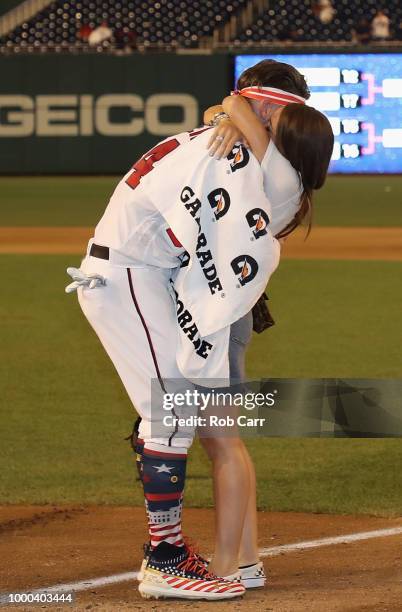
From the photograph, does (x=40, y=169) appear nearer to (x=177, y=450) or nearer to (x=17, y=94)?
(x=17, y=94)

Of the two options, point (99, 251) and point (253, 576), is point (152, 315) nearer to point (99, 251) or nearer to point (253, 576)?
point (99, 251)

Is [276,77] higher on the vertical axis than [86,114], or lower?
higher

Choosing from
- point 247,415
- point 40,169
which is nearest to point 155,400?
point 247,415

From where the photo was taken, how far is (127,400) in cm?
852

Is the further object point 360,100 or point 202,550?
point 360,100

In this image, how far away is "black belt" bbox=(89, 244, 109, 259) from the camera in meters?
4.33

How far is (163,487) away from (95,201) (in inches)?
775

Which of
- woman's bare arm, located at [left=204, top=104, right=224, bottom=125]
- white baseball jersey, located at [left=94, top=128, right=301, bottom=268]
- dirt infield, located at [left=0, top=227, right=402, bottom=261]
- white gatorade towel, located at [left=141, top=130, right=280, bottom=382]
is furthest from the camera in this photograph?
dirt infield, located at [left=0, top=227, right=402, bottom=261]

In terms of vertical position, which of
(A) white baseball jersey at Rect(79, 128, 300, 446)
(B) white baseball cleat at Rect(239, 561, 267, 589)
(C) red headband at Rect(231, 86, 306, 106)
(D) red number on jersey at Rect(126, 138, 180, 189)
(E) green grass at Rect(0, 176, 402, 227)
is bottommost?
(E) green grass at Rect(0, 176, 402, 227)

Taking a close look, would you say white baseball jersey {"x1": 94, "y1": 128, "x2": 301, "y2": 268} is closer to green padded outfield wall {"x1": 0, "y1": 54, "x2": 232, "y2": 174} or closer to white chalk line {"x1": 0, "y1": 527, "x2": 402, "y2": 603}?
white chalk line {"x1": 0, "y1": 527, "x2": 402, "y2": 603}

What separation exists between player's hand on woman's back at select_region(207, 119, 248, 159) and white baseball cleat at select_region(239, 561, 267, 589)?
147cm

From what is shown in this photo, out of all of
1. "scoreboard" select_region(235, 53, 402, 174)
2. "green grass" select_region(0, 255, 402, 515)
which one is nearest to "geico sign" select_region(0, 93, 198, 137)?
"scoreboard" select_region(235, 53, 402, 174)

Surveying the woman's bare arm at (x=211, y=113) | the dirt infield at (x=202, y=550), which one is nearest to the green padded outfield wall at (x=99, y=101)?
the dirt infield at (x=202, y=550)

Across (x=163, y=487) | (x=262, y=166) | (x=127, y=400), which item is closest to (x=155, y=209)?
(x=262, y=166)
